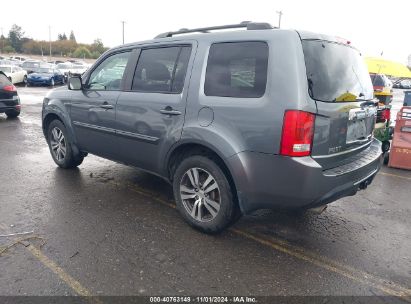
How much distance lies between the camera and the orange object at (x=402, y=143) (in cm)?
616

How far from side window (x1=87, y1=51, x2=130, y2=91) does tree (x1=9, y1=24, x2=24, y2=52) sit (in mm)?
110757

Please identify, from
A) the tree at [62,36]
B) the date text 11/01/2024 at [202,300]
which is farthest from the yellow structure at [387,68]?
the tree at [62,36]

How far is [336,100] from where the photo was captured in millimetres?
2984

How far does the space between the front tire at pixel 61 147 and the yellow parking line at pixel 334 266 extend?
2.93m

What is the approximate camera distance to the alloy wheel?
3371 mm

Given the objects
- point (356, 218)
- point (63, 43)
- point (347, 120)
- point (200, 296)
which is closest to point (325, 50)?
point (347, 120)

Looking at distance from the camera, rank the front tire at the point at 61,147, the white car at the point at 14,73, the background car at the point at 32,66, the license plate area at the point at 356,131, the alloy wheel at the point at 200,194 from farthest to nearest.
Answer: the background car at the point at 32,66 → the white car at the point at 14,73 → the front tire at the point at 61,147 → the alloy wheel at the point at 200,194 → the license plate area at the point at 356,131

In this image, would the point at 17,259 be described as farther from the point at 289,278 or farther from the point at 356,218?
the point at 356,218

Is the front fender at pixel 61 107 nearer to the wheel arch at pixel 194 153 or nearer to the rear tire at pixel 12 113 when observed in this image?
the wheel arch at pixel 194 153

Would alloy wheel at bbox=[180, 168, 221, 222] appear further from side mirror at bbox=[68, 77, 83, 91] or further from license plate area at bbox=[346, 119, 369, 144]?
side mirror at bbox=[68, 77, 83, 91]

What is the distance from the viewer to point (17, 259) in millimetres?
2943

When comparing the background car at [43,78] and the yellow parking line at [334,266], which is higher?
the background car at [43,78]

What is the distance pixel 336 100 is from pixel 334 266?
144cm

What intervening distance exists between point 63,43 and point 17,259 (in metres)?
106
